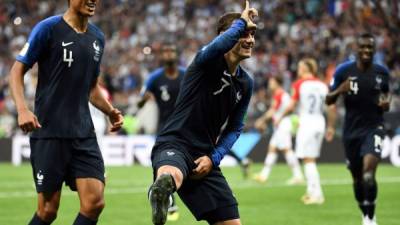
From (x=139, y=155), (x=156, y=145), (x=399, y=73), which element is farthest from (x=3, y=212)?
(x=399, y=73)

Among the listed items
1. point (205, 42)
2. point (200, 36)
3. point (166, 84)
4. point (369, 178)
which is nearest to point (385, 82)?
point (369, 178)

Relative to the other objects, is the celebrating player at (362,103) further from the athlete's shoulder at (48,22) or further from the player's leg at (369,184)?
the athlete's shoulder at (48,22)

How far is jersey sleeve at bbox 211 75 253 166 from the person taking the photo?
25.6 ft

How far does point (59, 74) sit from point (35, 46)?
0.32 meters

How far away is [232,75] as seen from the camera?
765cm

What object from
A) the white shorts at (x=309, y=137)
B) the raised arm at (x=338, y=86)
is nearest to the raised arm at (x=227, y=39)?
the raised arm at (x=338, y=86)

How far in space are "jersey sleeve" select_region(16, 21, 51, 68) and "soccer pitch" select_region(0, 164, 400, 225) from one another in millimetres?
4952

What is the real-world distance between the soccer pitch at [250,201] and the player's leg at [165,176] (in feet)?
17.5

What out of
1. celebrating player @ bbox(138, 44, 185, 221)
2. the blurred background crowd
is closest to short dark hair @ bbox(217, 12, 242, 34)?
celebrating player @ bbox(138, 44, 185, 221)

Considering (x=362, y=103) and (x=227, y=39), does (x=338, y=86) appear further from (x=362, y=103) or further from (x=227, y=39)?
(x=227, y=39)

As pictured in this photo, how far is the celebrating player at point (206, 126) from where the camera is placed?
7484 millimetres

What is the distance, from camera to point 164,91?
46.7 ft

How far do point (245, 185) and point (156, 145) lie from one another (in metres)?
11.9

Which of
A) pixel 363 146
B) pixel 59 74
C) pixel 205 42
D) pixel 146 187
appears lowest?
pixel 146 187
